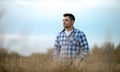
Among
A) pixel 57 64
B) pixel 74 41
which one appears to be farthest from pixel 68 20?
pixel 57 64

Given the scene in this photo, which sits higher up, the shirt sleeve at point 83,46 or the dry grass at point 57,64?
the shirt sleeve at point 83,46

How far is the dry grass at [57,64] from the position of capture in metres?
3.88

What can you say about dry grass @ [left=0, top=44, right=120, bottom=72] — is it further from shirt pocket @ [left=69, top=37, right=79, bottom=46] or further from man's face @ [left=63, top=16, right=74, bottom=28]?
man's face @ [left=63, top=16, right=74, bottom=28]

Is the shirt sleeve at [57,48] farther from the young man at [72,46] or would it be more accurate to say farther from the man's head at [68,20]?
the man's head at [68,20]

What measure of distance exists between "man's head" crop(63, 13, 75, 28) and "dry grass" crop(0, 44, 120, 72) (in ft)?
1.37

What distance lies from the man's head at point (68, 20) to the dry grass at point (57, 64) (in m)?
0.42

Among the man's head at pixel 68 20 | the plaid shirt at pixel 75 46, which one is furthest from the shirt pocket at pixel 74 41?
the man's head at pixel 68 20

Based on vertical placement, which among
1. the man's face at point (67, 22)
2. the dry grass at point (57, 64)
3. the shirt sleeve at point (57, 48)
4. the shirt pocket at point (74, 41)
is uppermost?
the man's face at point (67, 22)

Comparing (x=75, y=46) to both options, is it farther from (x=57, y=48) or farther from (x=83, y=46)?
(x=57, y=48)

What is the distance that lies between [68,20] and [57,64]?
0.53 m

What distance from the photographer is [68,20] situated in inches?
155

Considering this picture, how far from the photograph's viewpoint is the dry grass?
3879 mm

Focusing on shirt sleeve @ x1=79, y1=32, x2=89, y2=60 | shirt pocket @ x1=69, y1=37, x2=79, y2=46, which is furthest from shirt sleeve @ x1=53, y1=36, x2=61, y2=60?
shirt sleeve @ x1=79, y1=32, x2=89, y2=60

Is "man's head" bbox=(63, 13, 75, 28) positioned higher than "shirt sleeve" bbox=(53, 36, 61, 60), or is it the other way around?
"man's head" bbox=(63, 13, 75, 28)
